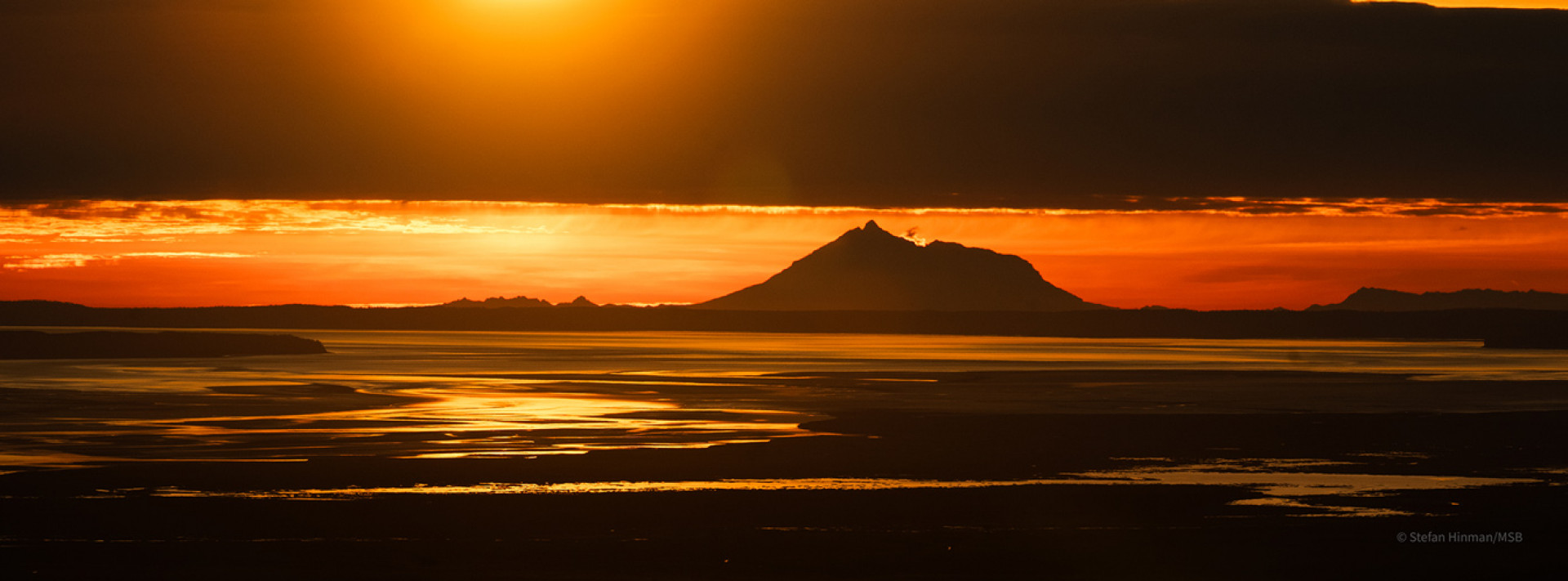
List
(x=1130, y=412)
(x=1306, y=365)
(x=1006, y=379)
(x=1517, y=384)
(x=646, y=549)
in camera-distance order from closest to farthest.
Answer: (x=646, y=549) → (x=1130, y=412) → (x=1517, y=384) → (x=1006, y=379) → (x=1306, y=365)

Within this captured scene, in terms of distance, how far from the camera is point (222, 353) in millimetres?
106812

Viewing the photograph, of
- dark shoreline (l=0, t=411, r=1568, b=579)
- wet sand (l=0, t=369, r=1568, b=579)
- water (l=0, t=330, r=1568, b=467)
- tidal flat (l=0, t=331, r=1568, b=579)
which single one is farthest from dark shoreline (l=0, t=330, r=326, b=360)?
dark shoreline (l=0, t=411, r=1568, b=579)

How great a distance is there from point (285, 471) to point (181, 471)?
1624 millimetres

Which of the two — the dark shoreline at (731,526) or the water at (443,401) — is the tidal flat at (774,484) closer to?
the dark shoreline at (731,526)

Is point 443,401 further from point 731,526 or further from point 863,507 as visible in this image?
point 731,526

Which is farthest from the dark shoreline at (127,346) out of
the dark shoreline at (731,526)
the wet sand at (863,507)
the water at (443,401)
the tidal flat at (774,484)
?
the dark shoreline at (731,526)

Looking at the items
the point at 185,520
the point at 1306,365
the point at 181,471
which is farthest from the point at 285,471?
the point at 1306,365

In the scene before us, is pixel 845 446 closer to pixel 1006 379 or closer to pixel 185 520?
pixel 185 520

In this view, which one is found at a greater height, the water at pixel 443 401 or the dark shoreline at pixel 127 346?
the dark shoreline at pixel 127 346

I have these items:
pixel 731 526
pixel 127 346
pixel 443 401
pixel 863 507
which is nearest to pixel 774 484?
pixel 863 507

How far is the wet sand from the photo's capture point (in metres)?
17.7

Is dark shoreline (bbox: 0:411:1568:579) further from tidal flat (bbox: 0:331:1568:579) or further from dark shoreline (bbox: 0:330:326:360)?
dark shoreline (bbox: 0:330:326:360)

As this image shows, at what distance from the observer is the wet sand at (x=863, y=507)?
1772 centimetres

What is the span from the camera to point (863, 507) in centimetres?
2247
